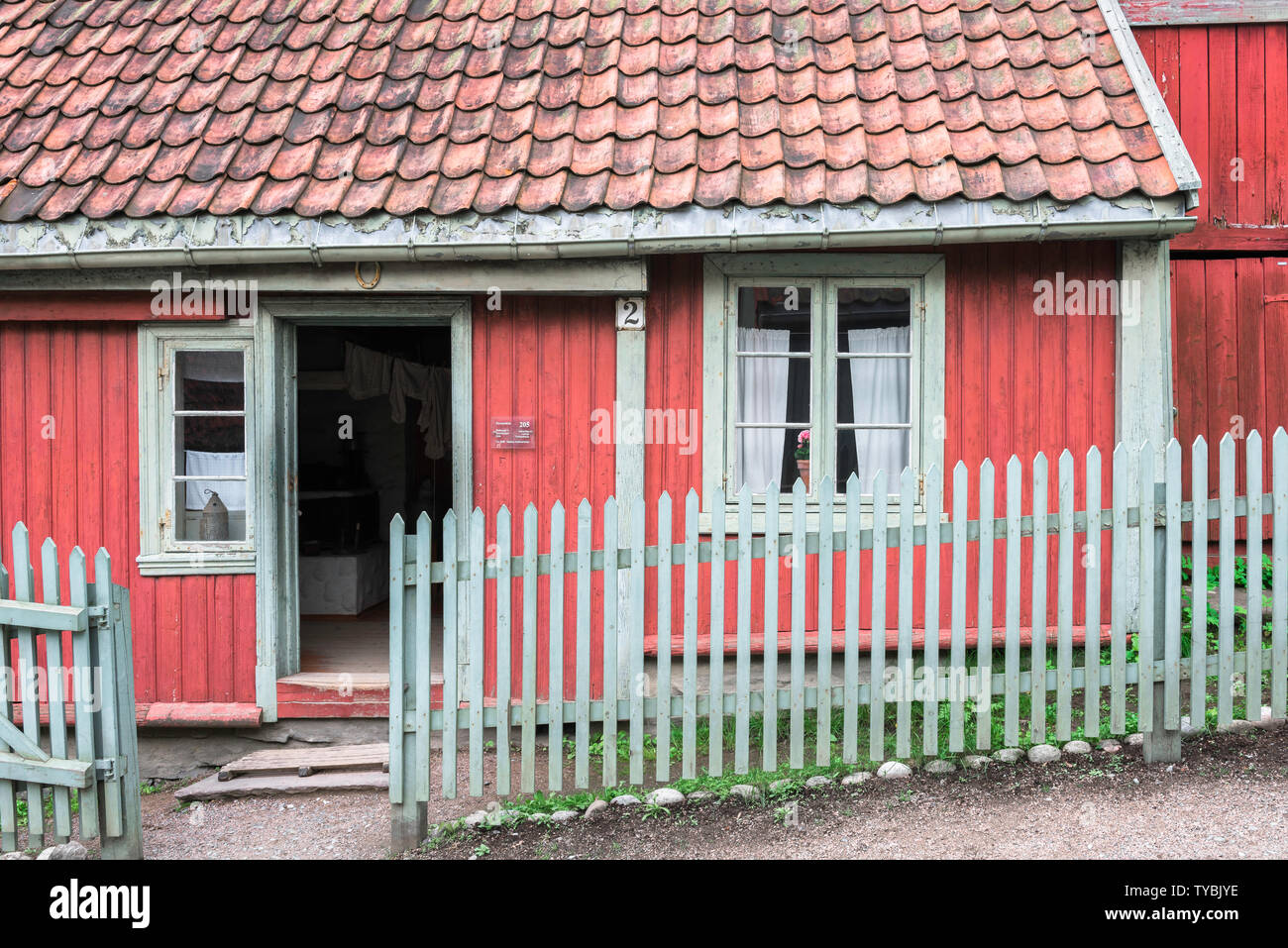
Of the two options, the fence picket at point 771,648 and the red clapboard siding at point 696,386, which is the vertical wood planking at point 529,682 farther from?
the red clapboard siding at point 696,386

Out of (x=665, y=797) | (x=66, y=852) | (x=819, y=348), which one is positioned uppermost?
(x=819, y=348)

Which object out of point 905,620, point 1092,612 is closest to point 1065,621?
point 1092,612

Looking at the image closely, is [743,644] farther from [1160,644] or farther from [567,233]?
[567,233]

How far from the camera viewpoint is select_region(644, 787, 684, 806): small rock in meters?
4.60

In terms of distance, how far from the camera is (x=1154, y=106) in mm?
5680

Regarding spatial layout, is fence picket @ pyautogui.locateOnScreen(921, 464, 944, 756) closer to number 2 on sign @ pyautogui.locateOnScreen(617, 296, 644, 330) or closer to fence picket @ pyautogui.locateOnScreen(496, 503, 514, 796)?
fence picket @ pyautogui.locateOnScreen(496, 503, 514, 796)

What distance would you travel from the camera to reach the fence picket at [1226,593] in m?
4.61

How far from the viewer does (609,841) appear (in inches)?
171

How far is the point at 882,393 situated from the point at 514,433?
221 cm

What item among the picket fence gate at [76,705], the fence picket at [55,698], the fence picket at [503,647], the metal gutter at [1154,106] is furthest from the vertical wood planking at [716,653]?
the metal gutter at [1154,106]

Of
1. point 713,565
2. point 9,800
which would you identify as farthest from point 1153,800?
point 9,800

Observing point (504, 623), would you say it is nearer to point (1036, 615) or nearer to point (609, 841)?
point (609, 841)

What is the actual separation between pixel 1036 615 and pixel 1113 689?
0.56 m

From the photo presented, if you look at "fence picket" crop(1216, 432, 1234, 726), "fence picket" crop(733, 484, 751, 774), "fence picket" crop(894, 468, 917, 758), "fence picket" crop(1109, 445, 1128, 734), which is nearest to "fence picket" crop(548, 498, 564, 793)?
"fence picket" crop(733, 484, 751, 774)
